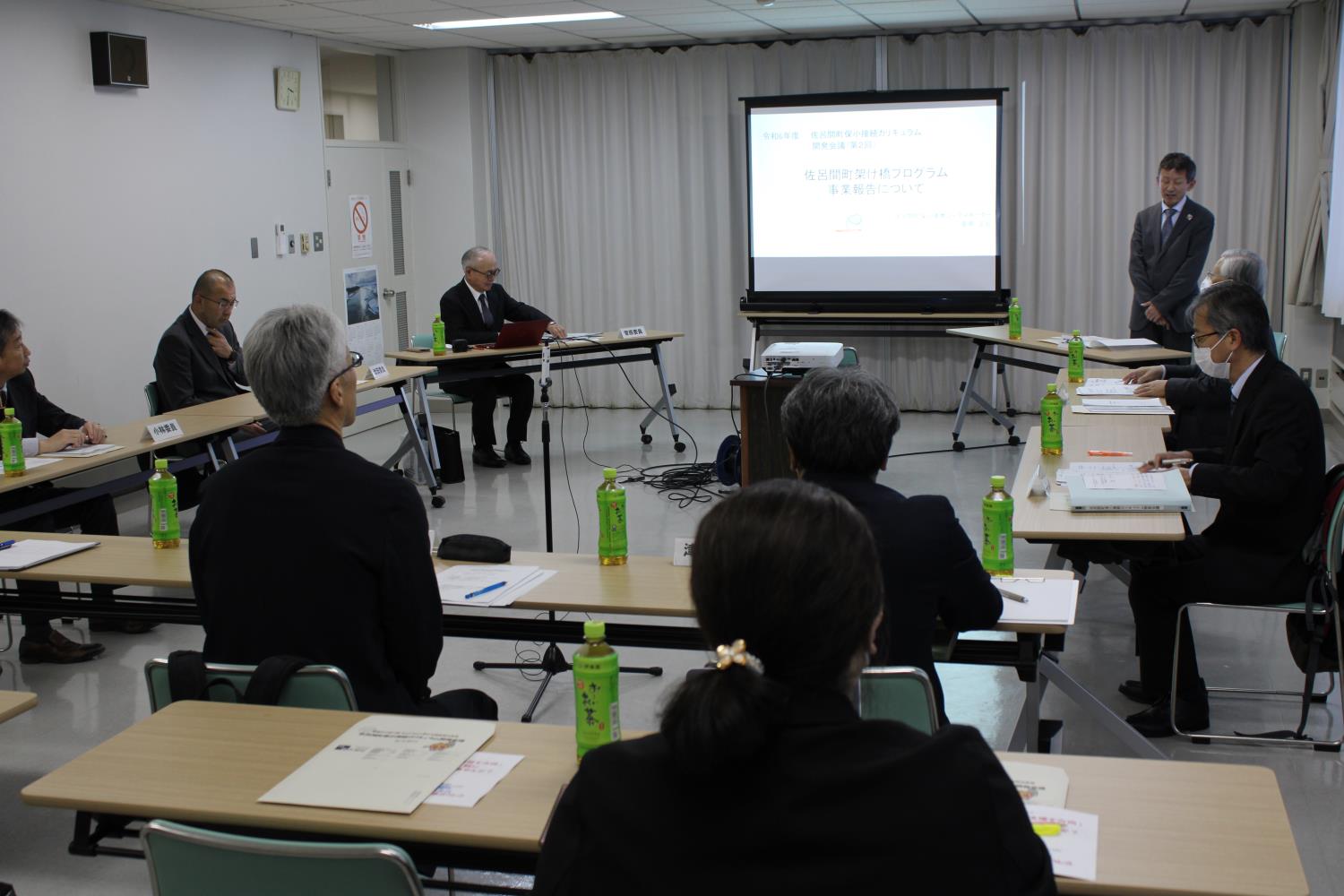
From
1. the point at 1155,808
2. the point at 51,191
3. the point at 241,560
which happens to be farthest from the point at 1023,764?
the point at 51,191

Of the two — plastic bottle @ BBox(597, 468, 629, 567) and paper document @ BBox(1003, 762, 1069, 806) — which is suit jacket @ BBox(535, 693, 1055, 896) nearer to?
paper document @ BBox(1003, 762, 1069, 806)

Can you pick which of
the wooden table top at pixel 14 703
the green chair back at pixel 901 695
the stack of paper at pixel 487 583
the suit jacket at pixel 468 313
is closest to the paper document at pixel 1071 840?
the green chair back at pixel 901 695

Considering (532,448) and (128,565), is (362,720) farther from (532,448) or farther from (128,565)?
(532,448)

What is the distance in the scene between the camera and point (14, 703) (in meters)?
2.15

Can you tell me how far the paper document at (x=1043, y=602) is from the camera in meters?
2.52

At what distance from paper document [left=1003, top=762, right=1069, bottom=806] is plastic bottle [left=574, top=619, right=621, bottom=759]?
57cm

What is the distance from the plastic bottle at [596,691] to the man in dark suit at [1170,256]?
5.51 m

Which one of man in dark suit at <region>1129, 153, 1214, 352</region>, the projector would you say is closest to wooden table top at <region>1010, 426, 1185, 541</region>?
the projector

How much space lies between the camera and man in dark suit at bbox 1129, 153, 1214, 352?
6.63 meters

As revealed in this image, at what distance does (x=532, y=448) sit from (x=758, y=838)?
267 inches

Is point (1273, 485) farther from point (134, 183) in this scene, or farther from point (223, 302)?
point (134, 183)

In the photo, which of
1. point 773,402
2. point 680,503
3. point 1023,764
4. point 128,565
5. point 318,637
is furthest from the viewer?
point 680,503

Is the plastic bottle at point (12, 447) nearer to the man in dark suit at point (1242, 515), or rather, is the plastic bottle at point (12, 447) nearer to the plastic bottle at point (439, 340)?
the plastic bottle at point (439, 340)

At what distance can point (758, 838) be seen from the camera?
1.06 meters
